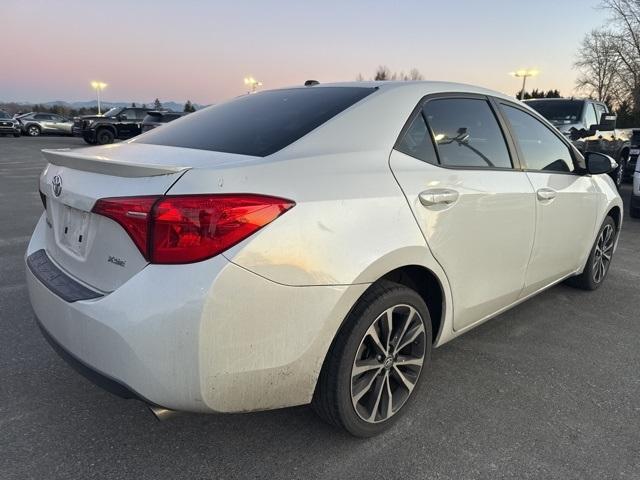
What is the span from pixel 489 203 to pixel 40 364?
269 cm

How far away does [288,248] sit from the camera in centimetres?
179

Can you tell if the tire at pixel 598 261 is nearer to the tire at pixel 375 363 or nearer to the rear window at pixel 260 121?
the tire at pixel 375 363

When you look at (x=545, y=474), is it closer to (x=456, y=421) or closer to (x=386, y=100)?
(x=456, y=421)

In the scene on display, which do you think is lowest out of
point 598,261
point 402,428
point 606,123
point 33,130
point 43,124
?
point 33,130

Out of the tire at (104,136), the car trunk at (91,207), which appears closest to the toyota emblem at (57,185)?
the car trunk at (91,207)

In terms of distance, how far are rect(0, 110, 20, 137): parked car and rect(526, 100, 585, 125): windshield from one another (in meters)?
28.3

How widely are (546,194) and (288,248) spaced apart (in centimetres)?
208

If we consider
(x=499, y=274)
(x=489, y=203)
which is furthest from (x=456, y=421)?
(x=489, y=203)

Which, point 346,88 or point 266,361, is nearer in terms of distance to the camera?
point 266,361

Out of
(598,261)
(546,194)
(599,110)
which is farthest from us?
(599,110)

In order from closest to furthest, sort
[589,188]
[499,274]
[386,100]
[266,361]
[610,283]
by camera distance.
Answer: [266,361]
[386,100]
[499,274]
[589,188]
[610,283]

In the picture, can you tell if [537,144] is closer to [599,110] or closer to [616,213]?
[616,213]

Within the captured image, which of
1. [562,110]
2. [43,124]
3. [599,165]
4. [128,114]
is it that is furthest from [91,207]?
[43,124]

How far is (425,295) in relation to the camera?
260 cm
